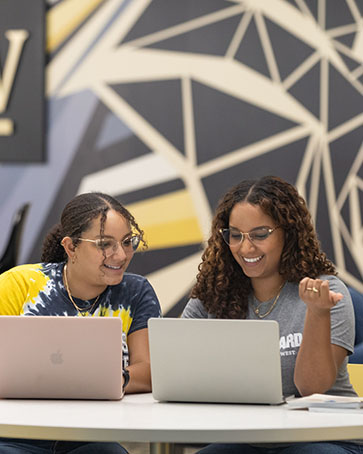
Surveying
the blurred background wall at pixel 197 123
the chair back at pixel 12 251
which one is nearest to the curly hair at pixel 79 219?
the chair back at pixel 12 251

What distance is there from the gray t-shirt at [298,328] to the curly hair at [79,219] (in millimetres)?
473

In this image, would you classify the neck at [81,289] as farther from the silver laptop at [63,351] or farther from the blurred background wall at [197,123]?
the blurred background wall at [197,123]

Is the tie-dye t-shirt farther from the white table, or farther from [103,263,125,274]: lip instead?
the white table

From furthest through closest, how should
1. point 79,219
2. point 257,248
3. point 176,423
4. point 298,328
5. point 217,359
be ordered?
point 79,219 < point 257,248 < point 298,328 < point 217,359 < point 176,423

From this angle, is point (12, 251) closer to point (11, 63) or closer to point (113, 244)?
point (11, 63)

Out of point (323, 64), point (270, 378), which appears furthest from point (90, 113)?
point (270, 378)

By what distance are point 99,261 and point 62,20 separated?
3.21 meters

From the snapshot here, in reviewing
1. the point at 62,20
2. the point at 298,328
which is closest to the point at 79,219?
the point at 298,328

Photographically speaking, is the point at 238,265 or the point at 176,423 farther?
the point at 238,265

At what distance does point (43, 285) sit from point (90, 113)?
9.46 feet

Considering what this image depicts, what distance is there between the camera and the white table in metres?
1.40

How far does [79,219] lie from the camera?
7.54 ft

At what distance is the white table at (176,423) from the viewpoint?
1401 millimetres

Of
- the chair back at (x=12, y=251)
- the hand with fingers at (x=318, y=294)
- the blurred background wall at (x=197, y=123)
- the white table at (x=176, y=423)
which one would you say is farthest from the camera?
the blurred background wall at (x=197, y=123)
